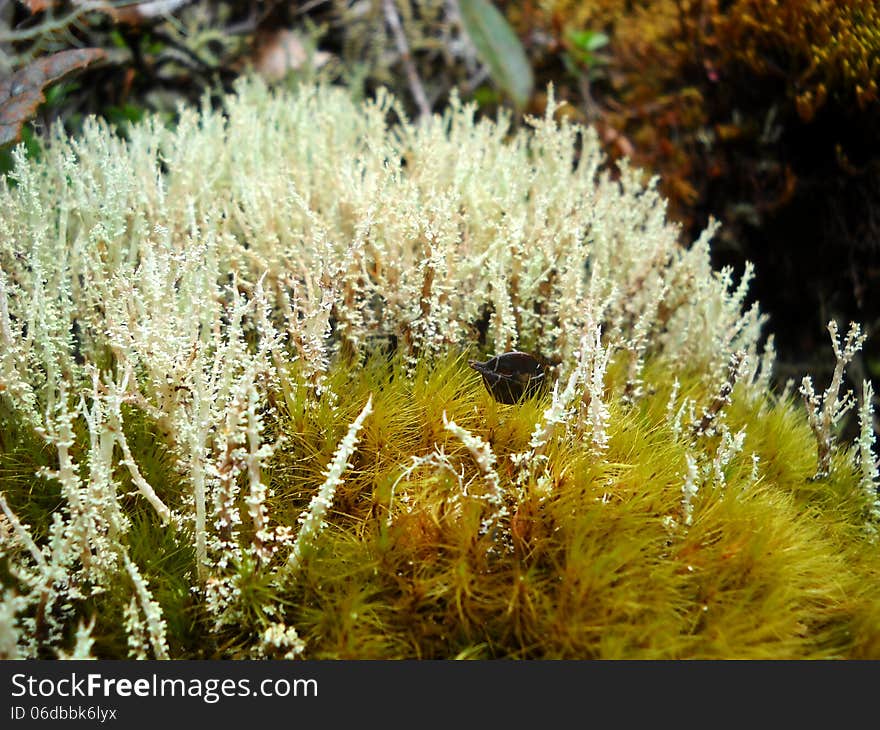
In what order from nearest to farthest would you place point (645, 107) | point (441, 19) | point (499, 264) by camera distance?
point (499, 264), point (645, 107), point (441, 19)

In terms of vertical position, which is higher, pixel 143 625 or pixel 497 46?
pixel 497 46

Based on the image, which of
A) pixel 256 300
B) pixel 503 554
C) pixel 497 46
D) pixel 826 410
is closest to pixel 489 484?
pixel 503 554

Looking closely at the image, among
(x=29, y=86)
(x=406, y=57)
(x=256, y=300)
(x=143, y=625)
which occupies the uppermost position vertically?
(x=406, y=57)

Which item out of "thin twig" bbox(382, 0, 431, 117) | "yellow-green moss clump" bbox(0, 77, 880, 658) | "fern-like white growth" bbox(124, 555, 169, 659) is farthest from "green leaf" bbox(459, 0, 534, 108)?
"fern-like white growth" bbox(124, 555, 169, 659)

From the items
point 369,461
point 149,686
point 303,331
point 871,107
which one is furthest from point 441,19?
point 149,686

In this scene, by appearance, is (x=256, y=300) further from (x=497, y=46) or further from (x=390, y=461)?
(x=497, y=46)

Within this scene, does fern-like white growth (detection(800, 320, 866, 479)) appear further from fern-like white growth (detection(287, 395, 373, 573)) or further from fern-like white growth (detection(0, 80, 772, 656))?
fern-like white growth (detection(287, 395, 373, 573))

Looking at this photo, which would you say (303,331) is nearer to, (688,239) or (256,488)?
(256,488)

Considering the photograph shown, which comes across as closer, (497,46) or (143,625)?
(143,625)
